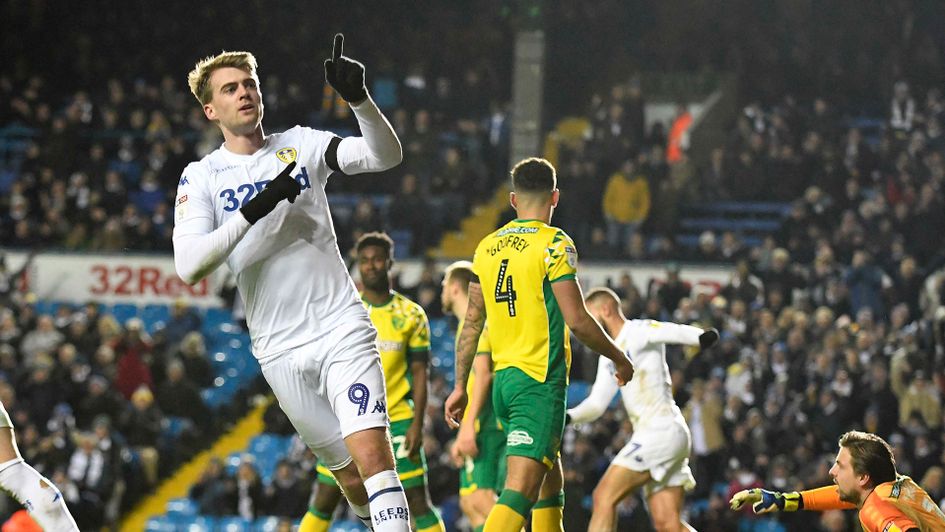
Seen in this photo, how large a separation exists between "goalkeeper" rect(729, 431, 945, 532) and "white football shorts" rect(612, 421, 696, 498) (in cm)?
211

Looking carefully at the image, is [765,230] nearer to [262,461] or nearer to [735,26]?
[735,26]

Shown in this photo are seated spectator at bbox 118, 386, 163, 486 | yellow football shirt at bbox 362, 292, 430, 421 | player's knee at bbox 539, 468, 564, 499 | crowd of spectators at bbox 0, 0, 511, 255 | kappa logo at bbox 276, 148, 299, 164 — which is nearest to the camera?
kappa logo at bbox 276, 148, 299, 164

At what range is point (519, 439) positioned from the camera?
23.0ft

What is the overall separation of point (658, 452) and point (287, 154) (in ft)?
13.2

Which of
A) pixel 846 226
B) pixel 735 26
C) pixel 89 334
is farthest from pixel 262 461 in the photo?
pixel 735 26

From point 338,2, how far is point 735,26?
7.59 m

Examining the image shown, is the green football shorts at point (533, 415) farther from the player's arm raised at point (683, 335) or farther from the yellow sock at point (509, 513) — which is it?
the player's arm raised at point (683, 335)

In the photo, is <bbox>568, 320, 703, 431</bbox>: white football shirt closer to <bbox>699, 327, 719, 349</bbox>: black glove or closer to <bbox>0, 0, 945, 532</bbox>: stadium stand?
<bbox>699, 327, 719, 349</bbox>: black glove

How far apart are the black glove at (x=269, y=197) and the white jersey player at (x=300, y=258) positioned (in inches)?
3.9

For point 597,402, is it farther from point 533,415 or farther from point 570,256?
point 570,256

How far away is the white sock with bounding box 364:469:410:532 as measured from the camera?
5652mm

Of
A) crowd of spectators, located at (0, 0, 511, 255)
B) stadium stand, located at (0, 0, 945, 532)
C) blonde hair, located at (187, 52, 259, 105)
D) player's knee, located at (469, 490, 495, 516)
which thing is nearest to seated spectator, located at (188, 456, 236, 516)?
stadium stand, located at (0, 0, 945, 532)

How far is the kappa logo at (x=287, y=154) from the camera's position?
6.13 metres

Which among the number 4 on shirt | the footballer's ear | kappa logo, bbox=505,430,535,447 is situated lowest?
the footballer's ear
